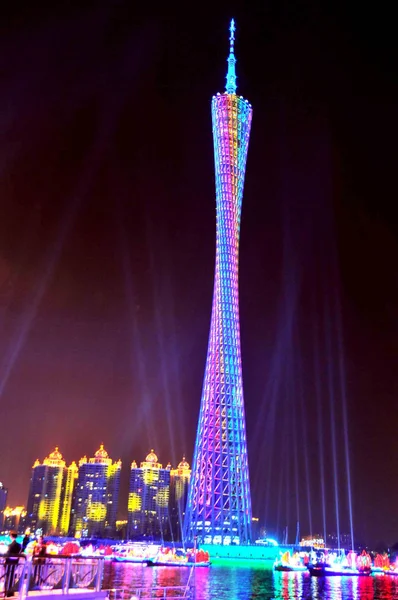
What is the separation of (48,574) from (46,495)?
362ft

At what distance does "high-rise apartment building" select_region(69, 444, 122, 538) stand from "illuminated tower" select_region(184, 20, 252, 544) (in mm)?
59999

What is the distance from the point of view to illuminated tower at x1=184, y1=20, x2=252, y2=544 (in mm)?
52375

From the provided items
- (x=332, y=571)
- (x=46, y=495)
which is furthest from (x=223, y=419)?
(x=46, y=495)

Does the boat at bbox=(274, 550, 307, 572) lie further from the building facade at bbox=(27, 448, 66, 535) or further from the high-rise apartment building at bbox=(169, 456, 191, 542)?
the building facade at bbox=(27, 448, 66, 535)

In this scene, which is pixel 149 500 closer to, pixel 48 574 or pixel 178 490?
pixel 178 490

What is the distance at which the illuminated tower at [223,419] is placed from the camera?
2062 inches

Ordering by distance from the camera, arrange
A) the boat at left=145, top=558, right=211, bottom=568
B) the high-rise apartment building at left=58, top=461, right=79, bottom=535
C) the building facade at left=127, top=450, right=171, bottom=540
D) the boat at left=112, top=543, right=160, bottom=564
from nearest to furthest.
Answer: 1. the boat at left=145, top=558, right=211, bottom=568
2. the boat at left=112, top=543, right=160, bottom=564
3. the building facade at left=127, top=450, right=171, bottom=540
4. the high-rise apartment building at left=58, top=461, right=79, bottom=535

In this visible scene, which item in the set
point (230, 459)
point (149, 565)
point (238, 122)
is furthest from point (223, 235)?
point (149, 565)

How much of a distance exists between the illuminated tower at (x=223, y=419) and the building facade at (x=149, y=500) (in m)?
57.3

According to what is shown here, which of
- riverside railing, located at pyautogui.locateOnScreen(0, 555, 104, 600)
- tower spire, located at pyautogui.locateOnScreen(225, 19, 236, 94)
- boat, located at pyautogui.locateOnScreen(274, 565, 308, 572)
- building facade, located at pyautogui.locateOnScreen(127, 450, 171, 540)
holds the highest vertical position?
tower spire, located at pyautogui.locateOnScreen(225, 19, 236, 94)

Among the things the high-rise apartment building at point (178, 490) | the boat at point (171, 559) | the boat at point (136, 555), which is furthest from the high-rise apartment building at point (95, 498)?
the boat at point (171, 559)

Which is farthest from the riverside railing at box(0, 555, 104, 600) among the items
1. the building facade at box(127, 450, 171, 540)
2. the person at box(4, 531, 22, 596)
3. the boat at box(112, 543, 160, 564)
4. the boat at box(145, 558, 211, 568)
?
the building facade at box(127, 450, 171, 540)

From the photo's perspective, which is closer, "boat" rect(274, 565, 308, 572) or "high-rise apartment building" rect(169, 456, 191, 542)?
"boat" rect(274, 565, 308, 572)

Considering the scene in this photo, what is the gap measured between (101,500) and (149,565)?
60343 millimetres
